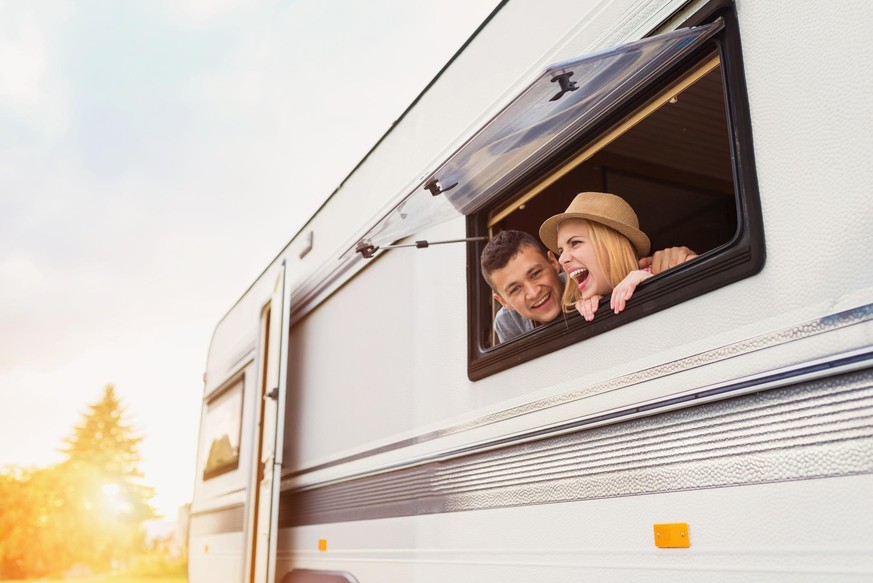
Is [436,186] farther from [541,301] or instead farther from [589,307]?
[589,307]

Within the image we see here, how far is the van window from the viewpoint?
555 centimetres

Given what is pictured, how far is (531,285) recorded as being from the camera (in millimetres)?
2410

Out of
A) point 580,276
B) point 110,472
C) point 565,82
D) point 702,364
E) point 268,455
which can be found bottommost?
point 702,364

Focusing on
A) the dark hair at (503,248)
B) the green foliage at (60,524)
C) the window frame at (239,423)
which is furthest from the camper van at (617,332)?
the green foliage at (60,524)

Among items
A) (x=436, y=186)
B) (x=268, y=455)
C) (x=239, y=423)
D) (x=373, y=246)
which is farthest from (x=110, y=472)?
(x=436, y=186)

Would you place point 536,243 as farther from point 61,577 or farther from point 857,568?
point 61,577

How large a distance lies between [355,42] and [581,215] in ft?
20.9

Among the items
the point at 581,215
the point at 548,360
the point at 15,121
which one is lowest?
the point at 548,360

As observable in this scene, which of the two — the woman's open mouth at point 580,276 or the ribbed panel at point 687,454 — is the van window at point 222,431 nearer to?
the ribbed panel at point 687,454

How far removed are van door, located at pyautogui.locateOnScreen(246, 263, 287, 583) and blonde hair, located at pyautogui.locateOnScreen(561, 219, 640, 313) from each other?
2.50 metres

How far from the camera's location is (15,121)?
15.5m

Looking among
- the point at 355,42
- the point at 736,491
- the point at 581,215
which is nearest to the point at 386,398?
the point at 581,215

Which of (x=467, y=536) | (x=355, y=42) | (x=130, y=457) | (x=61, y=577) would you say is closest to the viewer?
(x=467, y=536)

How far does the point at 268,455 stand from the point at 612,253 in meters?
2.78
